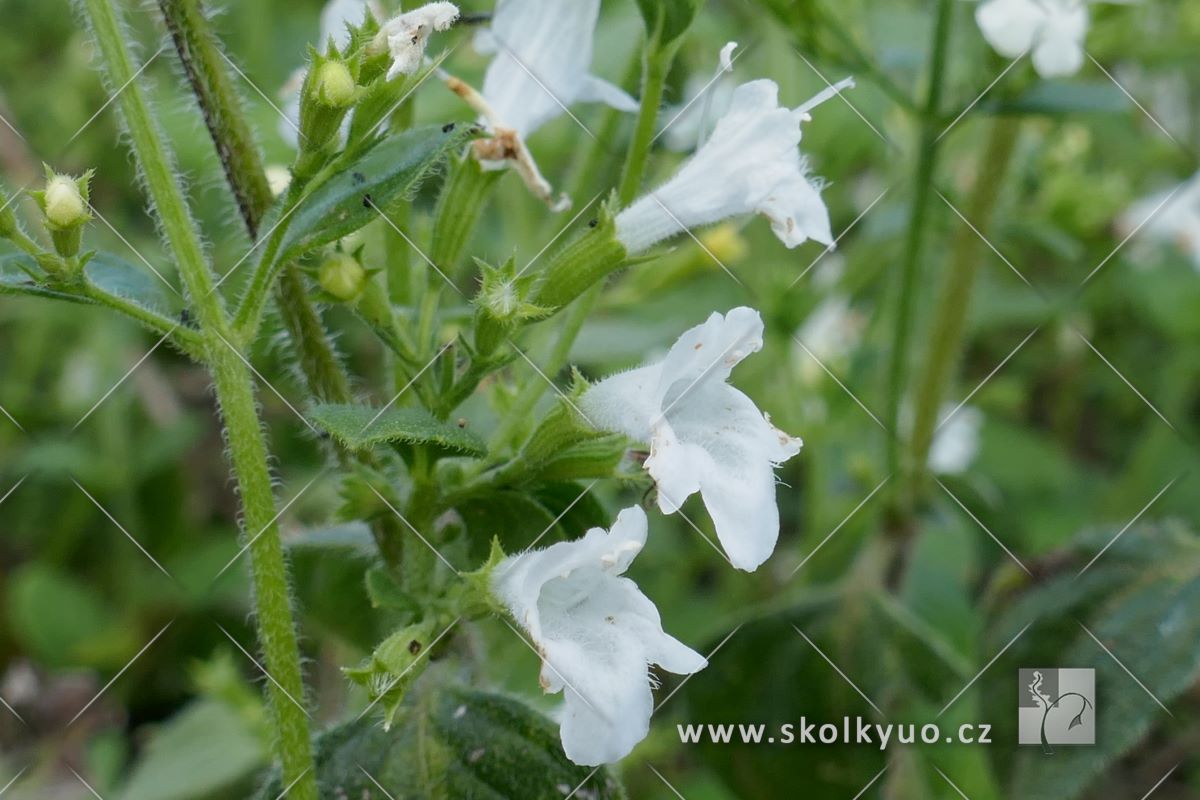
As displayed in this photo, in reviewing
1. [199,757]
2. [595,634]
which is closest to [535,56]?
[595,634]

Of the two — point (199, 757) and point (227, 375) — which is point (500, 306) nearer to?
point (227, 375)

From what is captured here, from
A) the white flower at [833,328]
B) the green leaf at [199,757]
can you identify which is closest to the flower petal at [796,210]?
the green leaf at [199,757]

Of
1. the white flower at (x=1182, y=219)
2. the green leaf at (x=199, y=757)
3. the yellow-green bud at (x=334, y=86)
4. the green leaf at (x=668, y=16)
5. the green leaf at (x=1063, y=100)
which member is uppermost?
the yellow-green bud at (x=334, y=86)

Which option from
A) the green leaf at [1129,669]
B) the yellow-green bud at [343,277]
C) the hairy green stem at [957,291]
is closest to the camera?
the yellow-green bud at [343,277]

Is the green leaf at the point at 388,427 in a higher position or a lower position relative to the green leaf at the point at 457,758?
higher

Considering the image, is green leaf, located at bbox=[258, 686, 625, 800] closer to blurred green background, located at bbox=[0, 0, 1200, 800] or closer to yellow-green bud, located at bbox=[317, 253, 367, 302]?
blurred green background, located at bbox=[0, 0, 1200, 800]

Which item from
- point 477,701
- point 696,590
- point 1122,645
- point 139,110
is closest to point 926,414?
point 1122,645

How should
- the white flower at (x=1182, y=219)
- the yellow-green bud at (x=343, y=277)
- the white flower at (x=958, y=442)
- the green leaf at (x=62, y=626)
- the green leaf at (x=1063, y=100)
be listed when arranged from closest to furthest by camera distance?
1. the yellow-green bud at (x=343, y=277)
2. the green leaf at (x=1063, y=100)
3. the green leaf at (x=62, y=626)
4. the white flower at (x=958, y=442)
5. the white flower at (x=1182, y=219)

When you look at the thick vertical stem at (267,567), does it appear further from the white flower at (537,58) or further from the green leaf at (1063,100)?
the green leaf at (1063,100)
